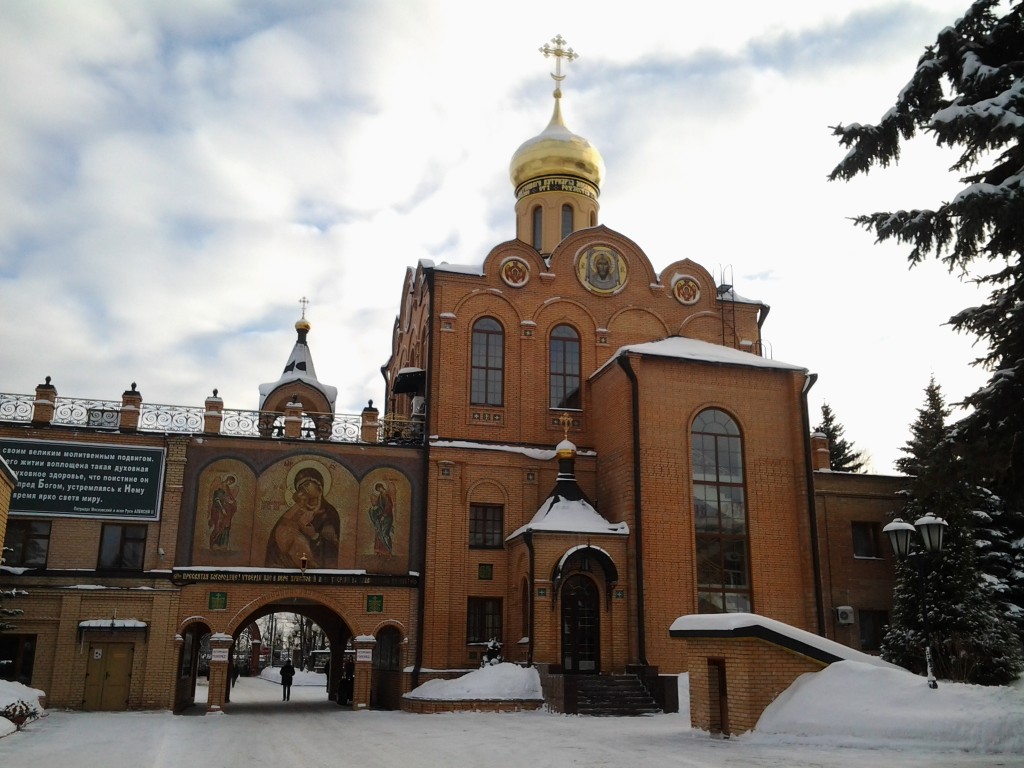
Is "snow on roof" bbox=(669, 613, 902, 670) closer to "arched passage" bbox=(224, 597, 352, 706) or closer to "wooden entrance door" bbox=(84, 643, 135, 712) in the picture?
"arched passage" bbox=(224, 597, 352, 706)

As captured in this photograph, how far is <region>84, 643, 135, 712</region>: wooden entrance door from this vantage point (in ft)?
64.2

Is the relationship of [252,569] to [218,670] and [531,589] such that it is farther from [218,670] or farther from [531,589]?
[531,589]

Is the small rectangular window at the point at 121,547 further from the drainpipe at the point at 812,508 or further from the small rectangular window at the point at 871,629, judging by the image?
the small rectangular window at the point at 871,629

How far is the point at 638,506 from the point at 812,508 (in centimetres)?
430

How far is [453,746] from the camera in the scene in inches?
503

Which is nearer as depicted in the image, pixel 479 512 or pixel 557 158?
pixel 479 512

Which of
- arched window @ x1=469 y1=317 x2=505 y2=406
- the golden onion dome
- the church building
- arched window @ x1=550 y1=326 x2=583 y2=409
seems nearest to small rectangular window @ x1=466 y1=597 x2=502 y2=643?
the church building

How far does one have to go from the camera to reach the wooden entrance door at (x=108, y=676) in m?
19.6

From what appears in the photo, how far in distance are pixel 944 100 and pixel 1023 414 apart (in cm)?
355

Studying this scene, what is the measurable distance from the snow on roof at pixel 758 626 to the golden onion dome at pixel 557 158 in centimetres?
1734

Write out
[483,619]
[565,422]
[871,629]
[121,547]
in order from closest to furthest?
[121,547], [483,619], [565,422], [871,629]

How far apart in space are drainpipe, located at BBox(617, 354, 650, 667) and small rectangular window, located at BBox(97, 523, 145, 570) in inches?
421

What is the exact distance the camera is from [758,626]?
41.8 feet

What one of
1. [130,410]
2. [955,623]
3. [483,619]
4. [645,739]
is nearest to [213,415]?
[130,410]
